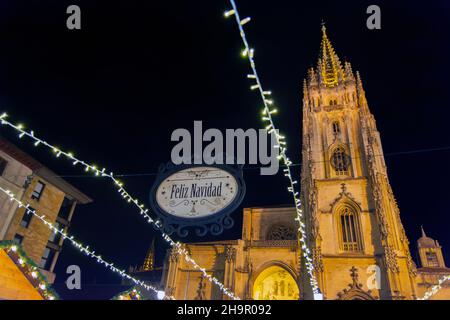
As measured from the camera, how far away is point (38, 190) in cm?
2484

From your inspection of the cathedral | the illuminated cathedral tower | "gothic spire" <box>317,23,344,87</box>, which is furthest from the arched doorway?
"gothic spire" <box>317,23,344,87</box>

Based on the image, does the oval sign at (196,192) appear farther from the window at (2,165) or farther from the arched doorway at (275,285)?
the window at (2,165)

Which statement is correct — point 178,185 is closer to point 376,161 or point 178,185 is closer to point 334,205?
point 334,205

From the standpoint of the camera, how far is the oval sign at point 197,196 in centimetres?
1101

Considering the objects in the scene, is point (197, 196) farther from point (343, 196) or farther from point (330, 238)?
point (343, 196)

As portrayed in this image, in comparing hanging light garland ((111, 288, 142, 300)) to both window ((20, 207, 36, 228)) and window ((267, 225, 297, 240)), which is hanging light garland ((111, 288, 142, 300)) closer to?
window ((20, 207, 36, 228))

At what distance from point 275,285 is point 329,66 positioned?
93.6 feet

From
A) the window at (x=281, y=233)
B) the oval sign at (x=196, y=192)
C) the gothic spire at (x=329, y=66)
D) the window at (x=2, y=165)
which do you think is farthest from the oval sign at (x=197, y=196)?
the gothic spire at (x=329, y=66)

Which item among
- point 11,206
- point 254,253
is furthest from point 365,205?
point 11,206

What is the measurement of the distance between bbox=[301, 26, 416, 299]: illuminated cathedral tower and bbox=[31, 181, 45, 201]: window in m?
23.0

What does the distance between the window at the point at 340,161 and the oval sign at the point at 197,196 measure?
59.5 feet

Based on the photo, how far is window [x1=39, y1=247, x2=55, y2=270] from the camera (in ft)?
82.9

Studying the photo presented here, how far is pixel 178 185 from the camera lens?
1168cm

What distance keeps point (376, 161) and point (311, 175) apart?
5851 millimetres
